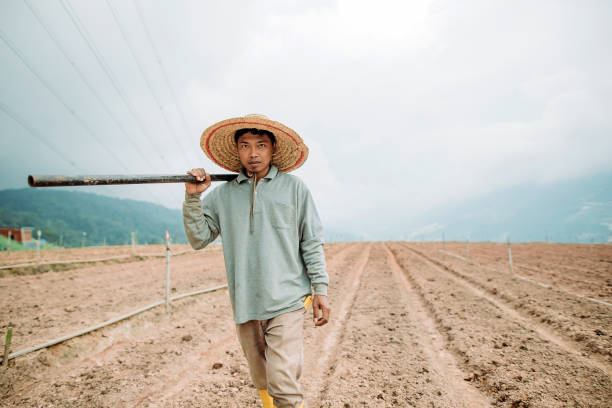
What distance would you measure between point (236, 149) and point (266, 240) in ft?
3.04

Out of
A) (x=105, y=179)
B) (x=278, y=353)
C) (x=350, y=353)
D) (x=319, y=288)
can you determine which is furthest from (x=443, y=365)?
(x=105, y=179)

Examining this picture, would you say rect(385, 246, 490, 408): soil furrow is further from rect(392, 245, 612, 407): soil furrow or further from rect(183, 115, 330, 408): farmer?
rect(183, 115, 330, 408): farmer

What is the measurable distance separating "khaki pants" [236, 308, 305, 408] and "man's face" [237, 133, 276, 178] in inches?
38.7

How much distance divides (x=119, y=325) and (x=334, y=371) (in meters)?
3.73

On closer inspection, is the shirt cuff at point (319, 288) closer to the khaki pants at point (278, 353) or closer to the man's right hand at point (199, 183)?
the khaki pants at point (278, 353)

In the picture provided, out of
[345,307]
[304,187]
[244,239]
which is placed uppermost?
[304,187]

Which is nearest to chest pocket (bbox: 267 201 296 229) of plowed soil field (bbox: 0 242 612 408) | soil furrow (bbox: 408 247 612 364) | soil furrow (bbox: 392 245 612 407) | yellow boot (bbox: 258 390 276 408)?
yellow boot (bbox: 258 390 276 408)

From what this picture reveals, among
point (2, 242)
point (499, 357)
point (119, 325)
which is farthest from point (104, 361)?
point (2, 242)

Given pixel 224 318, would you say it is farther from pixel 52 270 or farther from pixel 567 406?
pixel 52 270

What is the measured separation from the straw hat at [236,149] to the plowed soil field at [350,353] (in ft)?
7.48

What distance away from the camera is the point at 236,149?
2.46 meters

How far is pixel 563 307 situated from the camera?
5824mm

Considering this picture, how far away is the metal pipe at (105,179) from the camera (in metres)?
1.57

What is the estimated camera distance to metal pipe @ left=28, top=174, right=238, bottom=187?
157 centimetres
